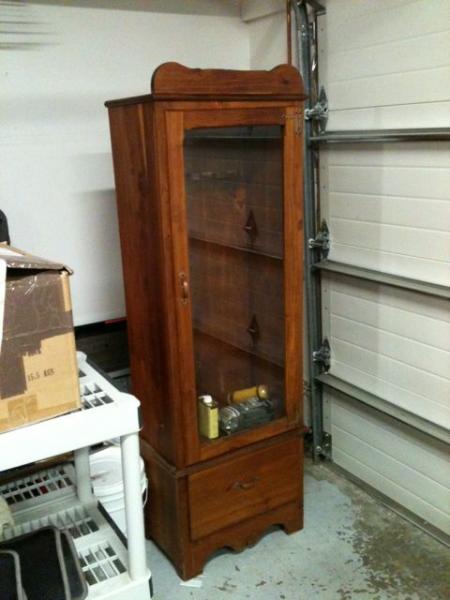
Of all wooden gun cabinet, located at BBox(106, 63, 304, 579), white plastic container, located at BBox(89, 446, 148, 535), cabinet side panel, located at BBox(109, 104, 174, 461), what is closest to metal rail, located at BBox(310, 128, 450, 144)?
wooden gun cabinet, located at BBox(106, 63, 304, 579)

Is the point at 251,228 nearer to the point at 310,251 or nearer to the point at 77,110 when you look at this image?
the point at 310,251

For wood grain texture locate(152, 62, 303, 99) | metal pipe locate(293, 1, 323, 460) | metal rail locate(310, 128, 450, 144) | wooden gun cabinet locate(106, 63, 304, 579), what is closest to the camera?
wood grain texture locate(152, 62, 303, 99)

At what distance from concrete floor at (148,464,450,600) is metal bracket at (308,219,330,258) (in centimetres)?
101

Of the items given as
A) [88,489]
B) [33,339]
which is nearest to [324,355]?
[88,489]

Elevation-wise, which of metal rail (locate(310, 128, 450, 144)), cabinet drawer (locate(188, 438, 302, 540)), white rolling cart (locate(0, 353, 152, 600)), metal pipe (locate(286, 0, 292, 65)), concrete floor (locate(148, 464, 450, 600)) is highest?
metal pipe (locate(286, 0, 292, 65))

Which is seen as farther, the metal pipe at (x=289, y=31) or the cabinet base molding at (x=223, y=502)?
the metal pipe at (x=289, y=31)

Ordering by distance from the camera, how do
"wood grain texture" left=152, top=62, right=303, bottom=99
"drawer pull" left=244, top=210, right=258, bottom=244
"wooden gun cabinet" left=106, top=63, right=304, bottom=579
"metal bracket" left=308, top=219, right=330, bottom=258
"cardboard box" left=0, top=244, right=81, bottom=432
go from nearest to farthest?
"cardboard box" left=0, top=244, right=81, bottom=432 < "wood grain texture" left=152, top=62, right=303, bottom=99 < "wooden gun cabinet" left=106, top=63, right=304, bottom=579 < "drawer pull" left=244, top=210, right=258, bottom=244 < "metal bracket" left=308, top=219, right=330, bottom=258

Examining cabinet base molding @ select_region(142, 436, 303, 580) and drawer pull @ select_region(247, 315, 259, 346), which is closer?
cabinet base molding @ select_region(142, 436, 303, 580)

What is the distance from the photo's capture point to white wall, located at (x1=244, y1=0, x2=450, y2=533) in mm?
1994

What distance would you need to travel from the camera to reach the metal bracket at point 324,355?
2590 mm

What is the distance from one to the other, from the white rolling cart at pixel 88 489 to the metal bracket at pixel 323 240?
1115mm

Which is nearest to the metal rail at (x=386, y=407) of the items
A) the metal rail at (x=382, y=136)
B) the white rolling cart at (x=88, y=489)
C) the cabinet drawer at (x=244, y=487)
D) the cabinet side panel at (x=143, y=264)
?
the cabinet drawer at (x=244, y=487)

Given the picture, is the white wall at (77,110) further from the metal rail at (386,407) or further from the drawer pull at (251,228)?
the metal rail at (386,407)

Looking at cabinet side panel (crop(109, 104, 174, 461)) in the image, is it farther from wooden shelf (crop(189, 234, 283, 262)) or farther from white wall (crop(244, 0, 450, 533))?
white wall (crop(244, 0, 450, 533))
